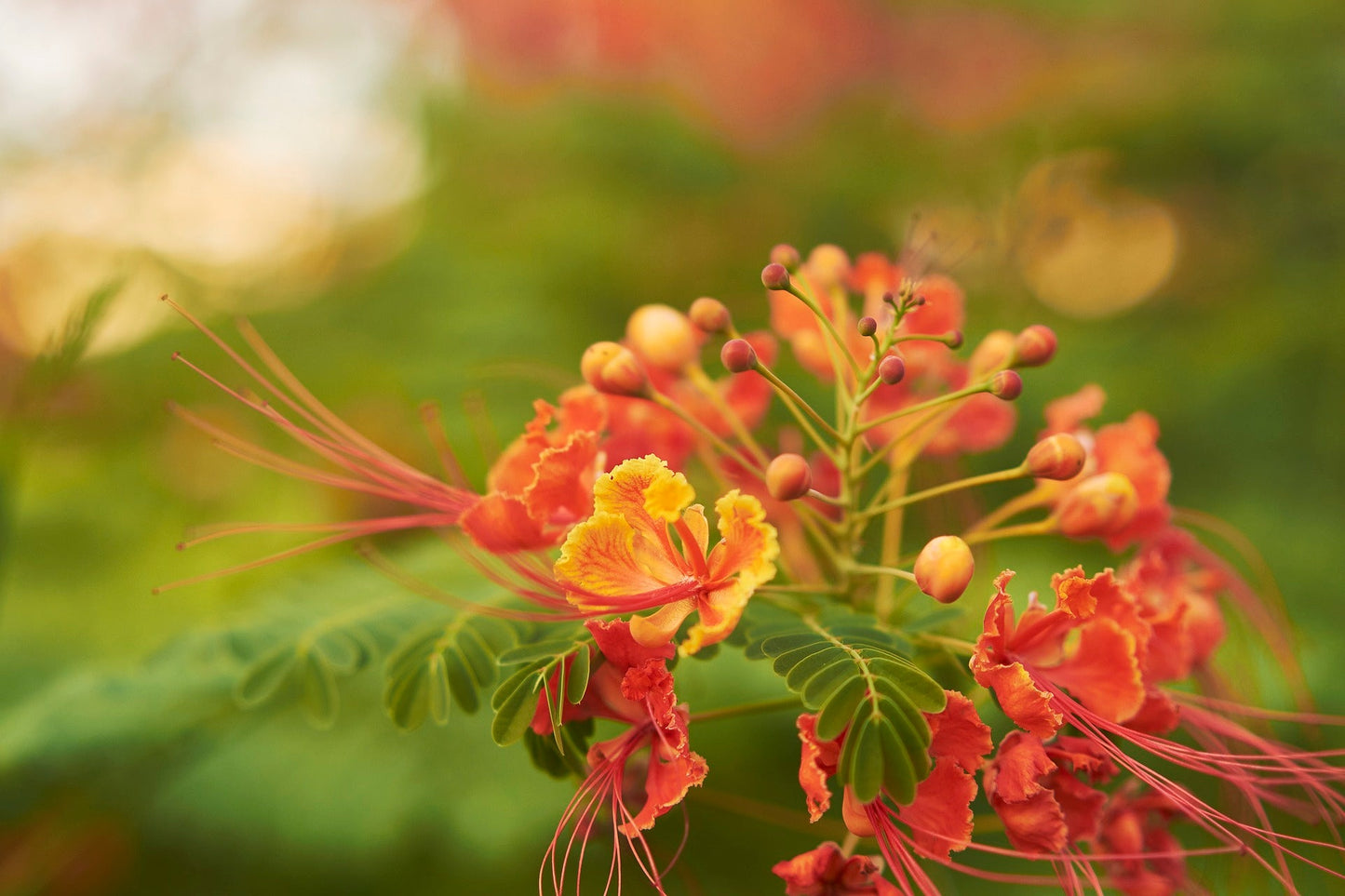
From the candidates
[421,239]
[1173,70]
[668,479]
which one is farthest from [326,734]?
[1173,70]

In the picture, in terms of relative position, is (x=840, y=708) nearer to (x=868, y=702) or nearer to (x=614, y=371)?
(x=868, y=702)

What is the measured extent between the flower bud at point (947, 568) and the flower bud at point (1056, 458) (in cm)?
23

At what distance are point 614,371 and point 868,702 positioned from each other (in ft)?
1.91

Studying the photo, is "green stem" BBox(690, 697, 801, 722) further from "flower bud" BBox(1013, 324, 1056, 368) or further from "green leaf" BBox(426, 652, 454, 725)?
"flower bud" BBox(1013, 324, 1056, 368)

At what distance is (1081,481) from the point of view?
4.88 feet

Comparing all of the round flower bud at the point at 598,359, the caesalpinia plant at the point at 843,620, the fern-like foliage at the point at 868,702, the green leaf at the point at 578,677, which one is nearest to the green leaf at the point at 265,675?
the caesalpinia plant at the point at 843,620

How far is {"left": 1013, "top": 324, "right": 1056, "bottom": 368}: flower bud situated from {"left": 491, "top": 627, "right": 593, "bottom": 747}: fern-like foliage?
2.42ft

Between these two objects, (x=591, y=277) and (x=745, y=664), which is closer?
(x=745, y=664)

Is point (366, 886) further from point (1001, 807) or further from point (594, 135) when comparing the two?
point (594, 135)

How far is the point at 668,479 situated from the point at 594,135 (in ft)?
11.1

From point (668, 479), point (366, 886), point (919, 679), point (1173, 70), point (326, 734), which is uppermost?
point (1173, 70)

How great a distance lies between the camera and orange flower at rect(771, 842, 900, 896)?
1.11 metres

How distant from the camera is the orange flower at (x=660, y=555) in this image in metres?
1.08

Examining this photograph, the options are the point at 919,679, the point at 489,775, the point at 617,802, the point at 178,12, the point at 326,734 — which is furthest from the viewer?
the point at 178,12
